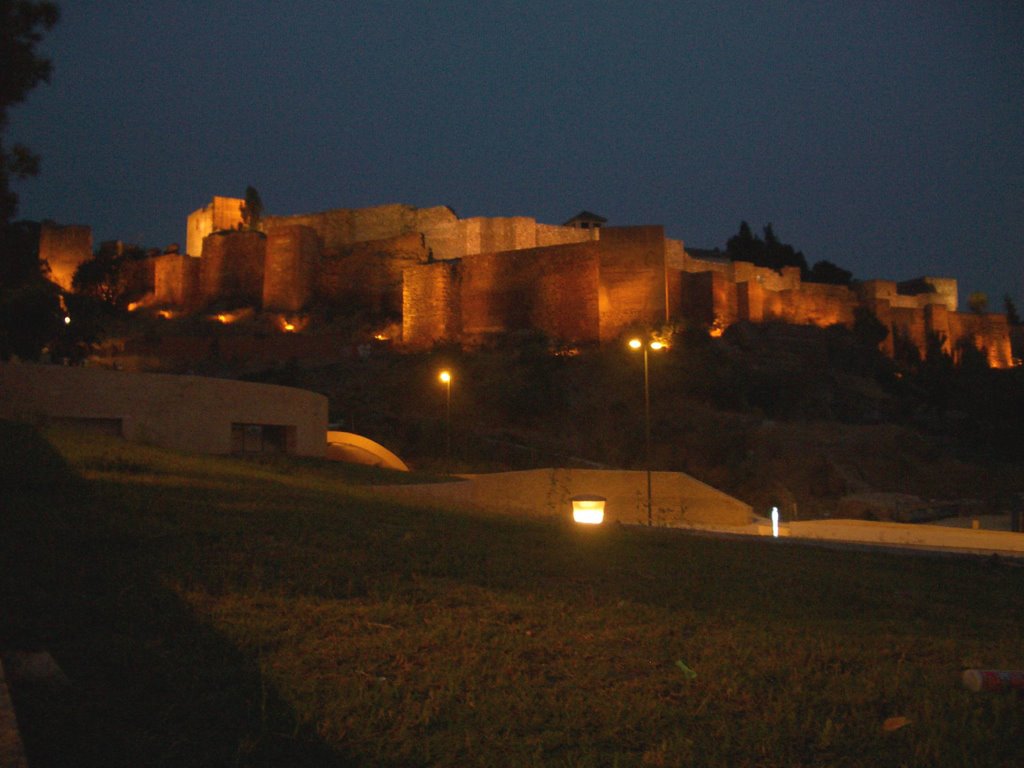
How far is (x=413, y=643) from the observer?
15.0ft

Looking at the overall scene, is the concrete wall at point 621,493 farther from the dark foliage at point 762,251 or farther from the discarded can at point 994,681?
the dark foliage at point 762,251

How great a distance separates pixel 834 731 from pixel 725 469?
2791cm

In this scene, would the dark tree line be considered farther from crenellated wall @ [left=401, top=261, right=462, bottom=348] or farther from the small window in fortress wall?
the small window in fortress wall

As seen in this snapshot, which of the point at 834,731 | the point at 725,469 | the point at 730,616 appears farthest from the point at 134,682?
the point at 725,469

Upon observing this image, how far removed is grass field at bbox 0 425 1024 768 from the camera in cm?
336

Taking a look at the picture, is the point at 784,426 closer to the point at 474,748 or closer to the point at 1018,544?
the point at 1018,544

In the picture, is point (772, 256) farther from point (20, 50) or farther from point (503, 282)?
point (20, 50)

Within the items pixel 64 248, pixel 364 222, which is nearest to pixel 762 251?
pixel 364 222

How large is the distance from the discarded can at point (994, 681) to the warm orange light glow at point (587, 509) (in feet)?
30.6

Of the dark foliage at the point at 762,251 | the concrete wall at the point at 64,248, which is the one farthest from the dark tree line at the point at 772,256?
the concrete wall at the point at 64,248

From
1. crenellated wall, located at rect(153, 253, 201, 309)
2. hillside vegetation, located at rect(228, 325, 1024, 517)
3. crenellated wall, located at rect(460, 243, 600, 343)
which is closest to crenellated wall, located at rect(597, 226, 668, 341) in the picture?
crenellated wall, located at rect(460, 243, 600, 343)

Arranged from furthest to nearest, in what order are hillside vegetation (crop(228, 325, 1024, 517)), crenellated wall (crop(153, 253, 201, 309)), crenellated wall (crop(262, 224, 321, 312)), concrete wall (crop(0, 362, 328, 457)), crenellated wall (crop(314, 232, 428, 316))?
crenellated wall (crop(153, 253, 201, 309)) < crenellated wall (crop(262, 224, 321, 312)) < crenellated wall (crop(314, 232, 428, 316)) < hillside vegetation (crop(228, 325, 1024, 517)) < concrete wall (crop(0, 362, 328, 457))

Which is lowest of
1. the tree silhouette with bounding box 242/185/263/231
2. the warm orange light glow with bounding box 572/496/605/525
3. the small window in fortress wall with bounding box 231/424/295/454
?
the warm orange light glow with bounding box 572/496/605/525

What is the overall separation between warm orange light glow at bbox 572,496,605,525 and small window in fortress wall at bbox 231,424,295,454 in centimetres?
853
